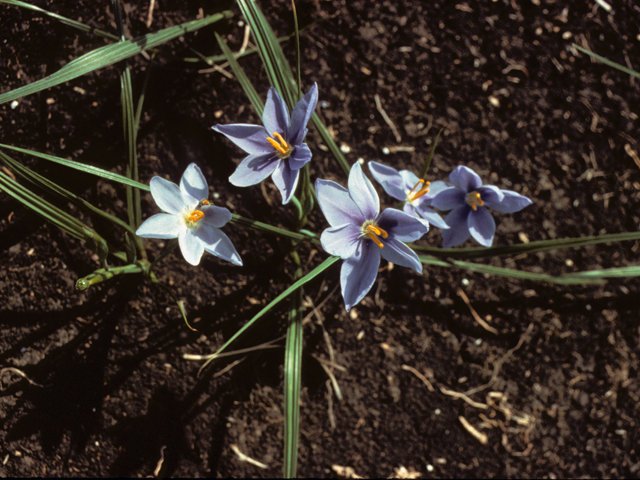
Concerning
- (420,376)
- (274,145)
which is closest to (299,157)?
(274,145)

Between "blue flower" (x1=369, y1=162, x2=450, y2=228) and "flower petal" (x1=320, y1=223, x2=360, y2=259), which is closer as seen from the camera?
"flower petal" (x1=320, y1=223, x2=360, y2=259)

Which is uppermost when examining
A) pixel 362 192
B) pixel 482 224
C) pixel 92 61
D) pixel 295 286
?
pixel 92 61

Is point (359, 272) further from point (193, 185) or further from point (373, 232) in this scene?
point (193, 185)

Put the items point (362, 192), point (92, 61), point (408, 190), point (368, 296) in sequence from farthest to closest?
point (368, 296) → point (408, 190) → point (92, 61) → point (362, 192)

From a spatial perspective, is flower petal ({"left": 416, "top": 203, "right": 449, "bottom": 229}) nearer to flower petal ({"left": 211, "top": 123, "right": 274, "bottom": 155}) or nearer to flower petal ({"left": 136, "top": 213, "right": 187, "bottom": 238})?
flower petal ({"left": 211, "top": 123, "right": 274, "bottom": 155})

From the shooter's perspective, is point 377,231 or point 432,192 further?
point 432,192

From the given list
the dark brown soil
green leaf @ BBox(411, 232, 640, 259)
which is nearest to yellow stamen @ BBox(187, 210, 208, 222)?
the dark brown soil
